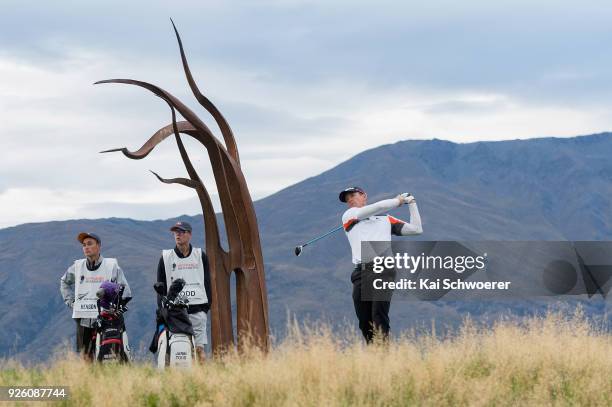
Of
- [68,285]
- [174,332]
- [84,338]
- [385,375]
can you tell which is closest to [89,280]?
[68,285]

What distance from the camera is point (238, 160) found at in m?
15.0

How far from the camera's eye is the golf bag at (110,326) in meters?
11.6

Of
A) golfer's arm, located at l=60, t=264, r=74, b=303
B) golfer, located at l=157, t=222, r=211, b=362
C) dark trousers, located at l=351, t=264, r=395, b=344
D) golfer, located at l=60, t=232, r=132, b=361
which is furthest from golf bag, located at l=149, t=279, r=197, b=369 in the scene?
dark trousers, located at l=351, t=264, r=395, b=344

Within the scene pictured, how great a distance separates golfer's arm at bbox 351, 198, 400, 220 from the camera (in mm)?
11068

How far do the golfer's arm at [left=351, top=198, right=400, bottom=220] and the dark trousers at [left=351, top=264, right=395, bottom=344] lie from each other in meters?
0.59

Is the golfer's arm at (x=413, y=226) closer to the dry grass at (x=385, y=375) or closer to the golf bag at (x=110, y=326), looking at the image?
the dry grass at (x=385, y=375)

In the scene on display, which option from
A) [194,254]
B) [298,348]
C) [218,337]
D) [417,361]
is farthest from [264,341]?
[417,361]

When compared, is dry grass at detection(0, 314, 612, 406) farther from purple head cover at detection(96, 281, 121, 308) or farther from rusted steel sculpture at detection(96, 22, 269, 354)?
rusted steel sculpture at detection(96, 22, 269, 354)

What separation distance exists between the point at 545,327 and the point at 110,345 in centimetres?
518

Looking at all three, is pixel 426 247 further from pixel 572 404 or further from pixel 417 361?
pixel 572 404

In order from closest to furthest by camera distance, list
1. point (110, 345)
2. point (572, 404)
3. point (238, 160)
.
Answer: point (572, 404) < point (110, 345) < point (238, 160)

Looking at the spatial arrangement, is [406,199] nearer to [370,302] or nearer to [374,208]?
[374,208]

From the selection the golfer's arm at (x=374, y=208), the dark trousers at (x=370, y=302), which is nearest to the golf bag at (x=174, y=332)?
the dark trousers at (x=370, y=302)

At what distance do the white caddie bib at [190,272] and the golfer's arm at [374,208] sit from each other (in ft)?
7.35
